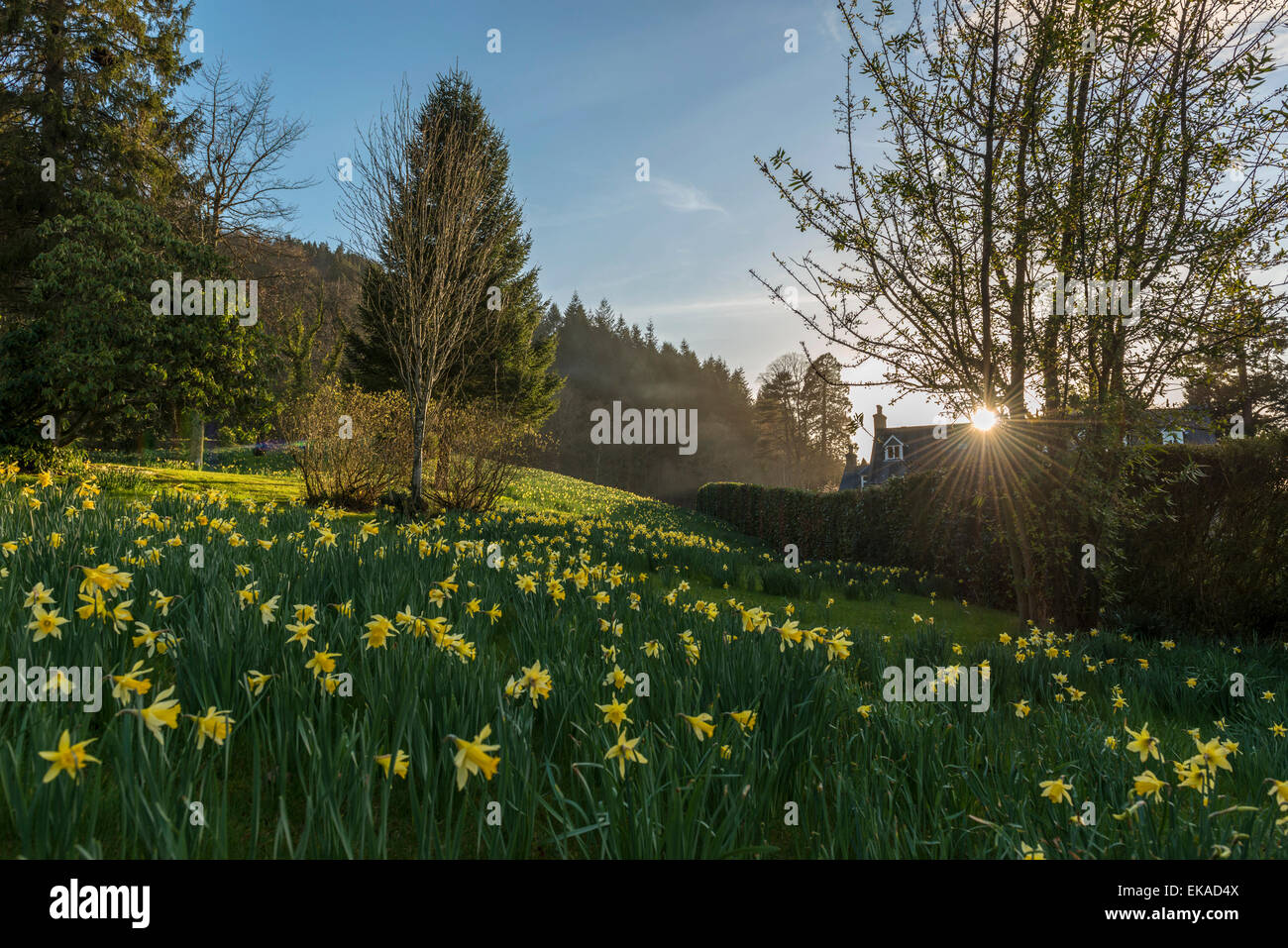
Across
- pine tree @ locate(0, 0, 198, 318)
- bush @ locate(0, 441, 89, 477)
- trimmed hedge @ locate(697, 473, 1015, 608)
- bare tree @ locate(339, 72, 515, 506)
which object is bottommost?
trimmed hedge @ locate(697, 473, 1015, 608)

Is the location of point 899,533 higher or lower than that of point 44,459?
lower

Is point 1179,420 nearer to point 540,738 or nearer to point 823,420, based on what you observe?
point 540,738

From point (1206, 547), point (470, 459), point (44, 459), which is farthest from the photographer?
point (470, 459)

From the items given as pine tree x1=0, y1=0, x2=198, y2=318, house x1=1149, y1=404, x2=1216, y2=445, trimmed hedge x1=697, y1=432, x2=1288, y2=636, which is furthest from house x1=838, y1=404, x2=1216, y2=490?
pine tree x1=0, y1=0, x2=198, y2=318

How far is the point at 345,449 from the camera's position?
10.0 meters

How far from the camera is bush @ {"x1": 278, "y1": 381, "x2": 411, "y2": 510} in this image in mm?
9859

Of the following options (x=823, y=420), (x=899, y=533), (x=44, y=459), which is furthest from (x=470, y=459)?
(x=823, y=420)

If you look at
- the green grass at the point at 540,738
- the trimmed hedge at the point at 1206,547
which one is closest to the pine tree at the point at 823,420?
the trimmed hedge at the point at 1206,547

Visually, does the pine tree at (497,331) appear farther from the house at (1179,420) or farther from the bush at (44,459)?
the house at (1179,420)

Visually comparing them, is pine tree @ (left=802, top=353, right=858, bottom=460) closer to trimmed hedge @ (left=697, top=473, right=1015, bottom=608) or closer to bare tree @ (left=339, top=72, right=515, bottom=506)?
trimmed hedge @ (left=697, top=473, right=1015, bottom=608)

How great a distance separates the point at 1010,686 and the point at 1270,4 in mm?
5741

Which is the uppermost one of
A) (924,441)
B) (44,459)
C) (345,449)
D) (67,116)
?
(67,116)
